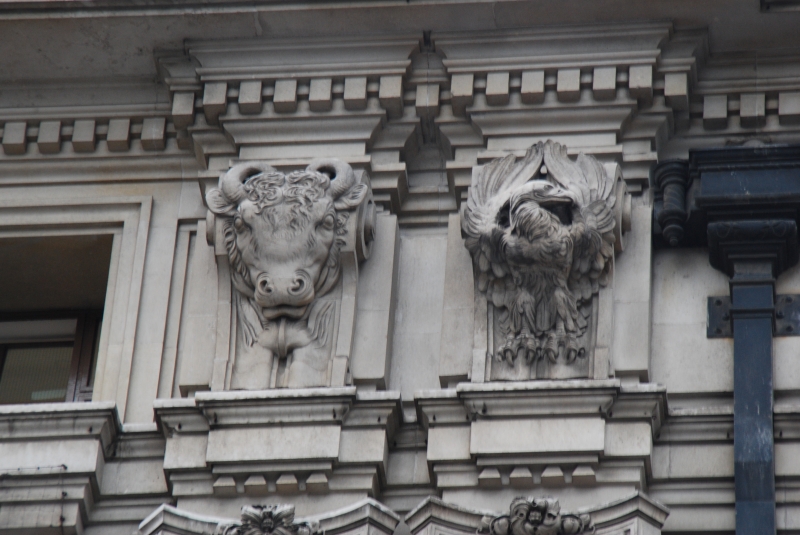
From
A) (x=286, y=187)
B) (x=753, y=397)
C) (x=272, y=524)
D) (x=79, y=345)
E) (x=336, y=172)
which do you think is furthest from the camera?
(x=79, y=345)

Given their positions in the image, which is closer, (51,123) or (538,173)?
(538,173)

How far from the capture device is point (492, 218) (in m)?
14.0

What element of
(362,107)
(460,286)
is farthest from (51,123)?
(460,286)

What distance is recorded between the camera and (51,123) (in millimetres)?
15711

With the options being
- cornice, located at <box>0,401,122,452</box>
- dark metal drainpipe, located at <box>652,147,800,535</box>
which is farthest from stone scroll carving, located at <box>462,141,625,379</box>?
cornice, located at <box>0,401,122,452</box>

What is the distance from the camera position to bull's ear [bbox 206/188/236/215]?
14.4m

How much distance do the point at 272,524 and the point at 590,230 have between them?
296cm

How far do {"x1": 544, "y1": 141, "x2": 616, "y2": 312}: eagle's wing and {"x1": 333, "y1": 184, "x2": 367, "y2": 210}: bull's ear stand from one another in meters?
1.39

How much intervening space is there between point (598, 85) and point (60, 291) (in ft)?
15.1

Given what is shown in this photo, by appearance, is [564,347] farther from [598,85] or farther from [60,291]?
[60,291]

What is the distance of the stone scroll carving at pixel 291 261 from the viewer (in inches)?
549

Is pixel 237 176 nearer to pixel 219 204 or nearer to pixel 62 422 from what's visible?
pixel 219 204

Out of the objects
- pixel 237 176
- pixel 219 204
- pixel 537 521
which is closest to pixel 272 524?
pixel 537 521

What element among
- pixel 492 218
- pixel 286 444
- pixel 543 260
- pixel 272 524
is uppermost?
pixel 492 218
